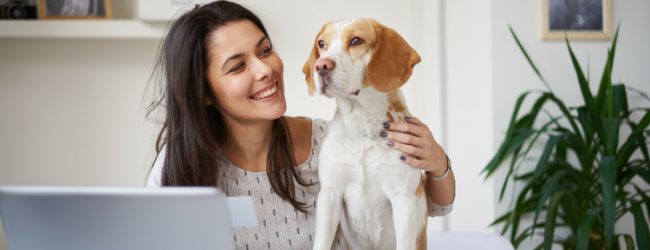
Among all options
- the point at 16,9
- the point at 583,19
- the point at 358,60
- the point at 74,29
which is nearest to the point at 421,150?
the point at 358,60

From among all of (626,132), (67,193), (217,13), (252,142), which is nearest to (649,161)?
(626,132)

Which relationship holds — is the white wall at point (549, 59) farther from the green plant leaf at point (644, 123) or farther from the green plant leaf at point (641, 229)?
Answer: the green plant leaf at point (641, 229)

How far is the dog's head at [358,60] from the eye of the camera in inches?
34.7

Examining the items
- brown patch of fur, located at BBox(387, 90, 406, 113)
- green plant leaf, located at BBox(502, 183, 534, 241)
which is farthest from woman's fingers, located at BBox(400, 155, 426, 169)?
green plant leaf, located at BBox(502, 183, 534, 241)

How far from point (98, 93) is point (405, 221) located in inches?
95.4

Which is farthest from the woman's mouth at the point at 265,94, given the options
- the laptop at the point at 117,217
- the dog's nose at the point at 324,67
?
the laptop at the point at 117,217

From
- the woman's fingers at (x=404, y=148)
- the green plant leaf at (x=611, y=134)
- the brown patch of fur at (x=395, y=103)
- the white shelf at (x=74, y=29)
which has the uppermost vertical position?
the white shelf at (x=74, y=29)

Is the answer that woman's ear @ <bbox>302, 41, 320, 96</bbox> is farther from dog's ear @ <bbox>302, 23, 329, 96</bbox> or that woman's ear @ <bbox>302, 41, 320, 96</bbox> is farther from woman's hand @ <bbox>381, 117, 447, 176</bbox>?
woman's hand @ <bbox>381, 117, 447, 176</bbox>

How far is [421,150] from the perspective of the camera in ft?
3.21

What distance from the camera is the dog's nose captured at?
869mm

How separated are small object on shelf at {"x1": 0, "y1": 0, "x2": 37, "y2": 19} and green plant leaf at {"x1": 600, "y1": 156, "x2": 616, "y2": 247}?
10.0 feet

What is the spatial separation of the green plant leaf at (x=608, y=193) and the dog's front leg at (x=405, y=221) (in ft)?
3.57

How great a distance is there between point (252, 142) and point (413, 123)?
50cm

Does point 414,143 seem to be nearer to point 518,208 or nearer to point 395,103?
point 395,103
